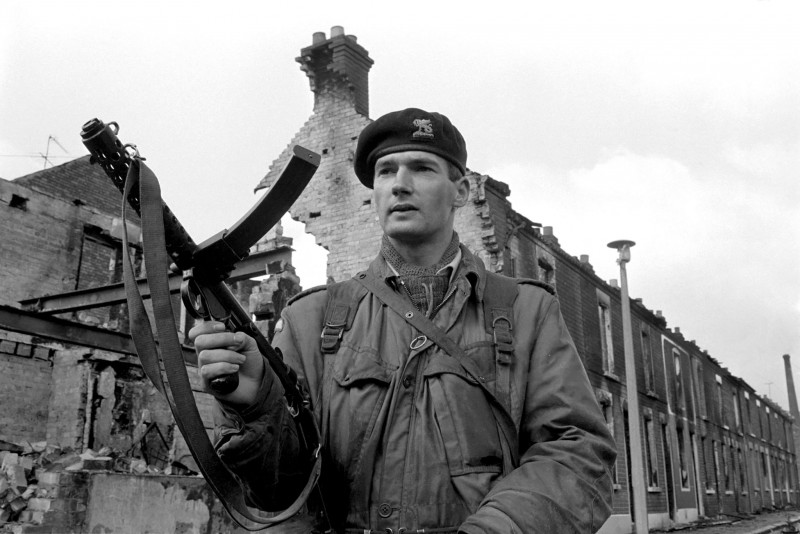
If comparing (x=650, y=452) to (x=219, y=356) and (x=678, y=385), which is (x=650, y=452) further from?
(x=219, y=356)

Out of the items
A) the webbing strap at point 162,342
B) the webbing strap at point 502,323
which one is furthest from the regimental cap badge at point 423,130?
the webbing strap at point 162,342

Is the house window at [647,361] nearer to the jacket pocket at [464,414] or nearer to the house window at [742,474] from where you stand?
the house window at [742,474]

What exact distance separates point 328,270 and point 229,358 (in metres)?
14.8

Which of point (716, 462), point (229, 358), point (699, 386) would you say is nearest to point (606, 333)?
point (699, 386)

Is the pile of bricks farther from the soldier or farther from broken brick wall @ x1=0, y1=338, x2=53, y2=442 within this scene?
the soldier

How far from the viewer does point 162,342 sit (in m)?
1.77

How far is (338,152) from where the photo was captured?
17.3 m

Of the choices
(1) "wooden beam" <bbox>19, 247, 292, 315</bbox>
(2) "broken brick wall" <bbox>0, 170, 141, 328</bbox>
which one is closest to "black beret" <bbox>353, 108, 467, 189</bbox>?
(1) "wooden beam" <bbox>19, 247, 292, 315</bbox>

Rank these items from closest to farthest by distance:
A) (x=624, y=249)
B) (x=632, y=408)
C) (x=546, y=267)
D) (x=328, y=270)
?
1. (x=632, y=408)
2. (x=624, y=249)
3. (x=328, y=270)
4. (x=546, y=267)

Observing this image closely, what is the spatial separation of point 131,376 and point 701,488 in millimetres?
20367

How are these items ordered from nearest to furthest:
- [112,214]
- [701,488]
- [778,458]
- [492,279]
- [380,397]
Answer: [380,397] → [492,279] → [112,214] → [701,488] → [778,458]

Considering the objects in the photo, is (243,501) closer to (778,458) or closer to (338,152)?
(338,152)

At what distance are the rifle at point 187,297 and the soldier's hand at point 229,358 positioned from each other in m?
0.03

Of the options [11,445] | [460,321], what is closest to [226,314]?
[460,321]
